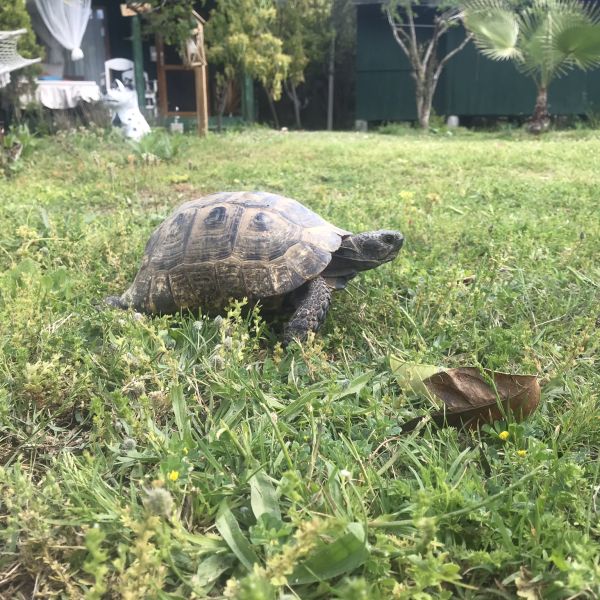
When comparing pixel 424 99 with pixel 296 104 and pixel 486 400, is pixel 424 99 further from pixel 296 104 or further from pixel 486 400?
pixel 486 400

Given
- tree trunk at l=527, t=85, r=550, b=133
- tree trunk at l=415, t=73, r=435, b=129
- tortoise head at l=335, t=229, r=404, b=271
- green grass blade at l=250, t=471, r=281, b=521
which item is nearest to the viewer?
green grass blade at l=250, t=471, r=281, b=521

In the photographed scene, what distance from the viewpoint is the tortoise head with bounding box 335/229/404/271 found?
2.41 meters

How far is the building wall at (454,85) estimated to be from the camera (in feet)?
47.1

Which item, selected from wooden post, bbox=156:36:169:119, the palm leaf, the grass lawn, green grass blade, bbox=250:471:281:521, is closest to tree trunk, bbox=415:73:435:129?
the palm leaf

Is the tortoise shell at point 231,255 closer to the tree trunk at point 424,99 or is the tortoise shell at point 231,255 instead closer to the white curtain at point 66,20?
the white curtain at point 66,20

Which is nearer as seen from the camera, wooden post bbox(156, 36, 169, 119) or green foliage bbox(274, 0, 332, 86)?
wooden post bbox(156, 36, 169, 119)

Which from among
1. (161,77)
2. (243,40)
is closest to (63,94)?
(161,77)

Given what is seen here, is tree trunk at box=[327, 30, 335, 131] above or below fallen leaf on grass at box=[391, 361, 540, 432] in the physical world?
above

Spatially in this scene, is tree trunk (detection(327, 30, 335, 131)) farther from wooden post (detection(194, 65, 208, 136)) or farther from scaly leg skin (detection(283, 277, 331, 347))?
scaly leg skin (detection(283, 277, 331, 347))

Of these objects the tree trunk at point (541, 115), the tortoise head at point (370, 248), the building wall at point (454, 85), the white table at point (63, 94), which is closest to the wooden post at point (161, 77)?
the white table at point (63, 94)

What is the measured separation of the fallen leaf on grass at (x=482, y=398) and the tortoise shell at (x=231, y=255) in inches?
34.2

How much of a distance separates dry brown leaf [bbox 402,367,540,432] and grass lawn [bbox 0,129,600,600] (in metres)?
0.05

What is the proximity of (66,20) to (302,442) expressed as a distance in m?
12.6

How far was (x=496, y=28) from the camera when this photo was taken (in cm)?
1127
